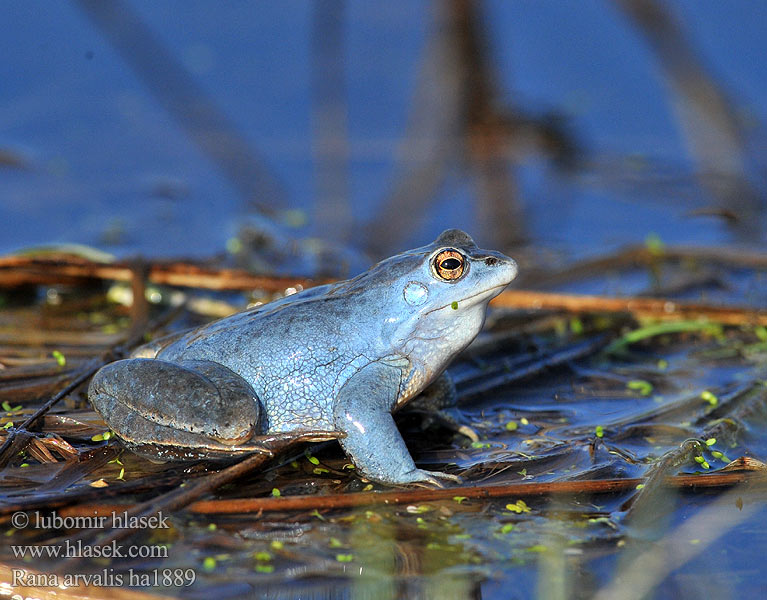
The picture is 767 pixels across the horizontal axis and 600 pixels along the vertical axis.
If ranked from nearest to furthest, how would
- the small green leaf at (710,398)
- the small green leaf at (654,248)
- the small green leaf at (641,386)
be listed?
the small green leaf at (710,398), the small green leaf at (641,386), the small green leaf at (654,248)

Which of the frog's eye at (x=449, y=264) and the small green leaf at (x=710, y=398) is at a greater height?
the frog's eye at (x=449, y=264)

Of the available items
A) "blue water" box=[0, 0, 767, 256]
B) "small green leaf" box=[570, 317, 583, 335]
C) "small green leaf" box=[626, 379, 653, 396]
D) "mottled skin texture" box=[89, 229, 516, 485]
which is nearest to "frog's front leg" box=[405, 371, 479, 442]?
"mottled skin texture" box=[89, 229, 516, 485]

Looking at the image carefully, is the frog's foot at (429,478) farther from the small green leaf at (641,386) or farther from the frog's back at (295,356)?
the small green leaf at (641,386)


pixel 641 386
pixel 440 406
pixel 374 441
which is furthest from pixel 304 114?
pixel 374 441

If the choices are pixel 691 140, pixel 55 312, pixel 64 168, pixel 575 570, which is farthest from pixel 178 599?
pixel 691 140

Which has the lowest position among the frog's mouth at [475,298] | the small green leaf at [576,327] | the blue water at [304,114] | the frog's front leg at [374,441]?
the frog's front leg at [374,441]

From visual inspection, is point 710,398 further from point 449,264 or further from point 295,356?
point 295,356

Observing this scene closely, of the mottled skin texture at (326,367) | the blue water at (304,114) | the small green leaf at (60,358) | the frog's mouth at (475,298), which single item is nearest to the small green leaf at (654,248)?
the blue water at (304,114)
